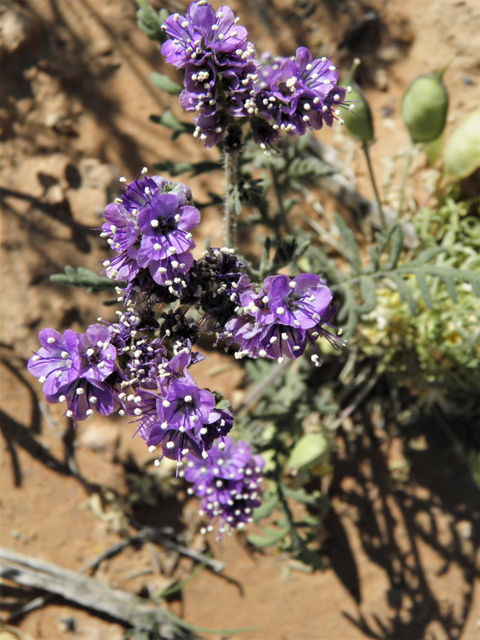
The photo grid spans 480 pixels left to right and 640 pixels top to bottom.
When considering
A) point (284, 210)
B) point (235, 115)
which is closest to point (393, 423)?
point (284, 210)

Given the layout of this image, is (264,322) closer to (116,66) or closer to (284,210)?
(284,210)

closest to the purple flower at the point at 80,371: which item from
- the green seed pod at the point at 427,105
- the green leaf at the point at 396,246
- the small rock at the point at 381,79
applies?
the green leaf at the point at 396,246

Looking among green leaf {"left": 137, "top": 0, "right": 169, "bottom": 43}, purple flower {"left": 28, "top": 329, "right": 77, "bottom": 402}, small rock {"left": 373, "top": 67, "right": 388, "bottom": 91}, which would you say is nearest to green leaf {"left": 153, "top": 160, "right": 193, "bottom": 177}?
green leaf {"left": 137, "top": 0, "right": 169, "bottom": 43}

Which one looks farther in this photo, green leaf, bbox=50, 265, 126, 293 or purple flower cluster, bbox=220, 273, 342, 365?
green leaf, bbox=50, 265, 126, 293

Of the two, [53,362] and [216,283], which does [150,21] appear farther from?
[53,362]

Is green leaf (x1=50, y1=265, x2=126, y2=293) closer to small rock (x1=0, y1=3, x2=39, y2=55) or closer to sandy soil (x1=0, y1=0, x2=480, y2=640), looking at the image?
sandy soil (x1=0, y1=0, x2=480, y2=640)

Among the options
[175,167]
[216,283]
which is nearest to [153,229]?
[216,283]
